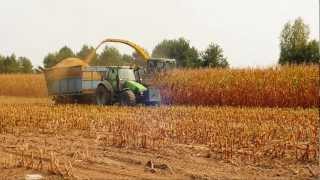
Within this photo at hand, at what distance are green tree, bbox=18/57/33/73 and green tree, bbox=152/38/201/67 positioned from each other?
69.8 ft

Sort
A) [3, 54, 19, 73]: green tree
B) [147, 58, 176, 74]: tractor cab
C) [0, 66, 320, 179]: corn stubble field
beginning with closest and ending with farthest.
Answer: [0, 66, 320, 179]: corn stubble field, [147, 58, 176, 74]: tractor cab, [3, 54, 19, 73]: green tree

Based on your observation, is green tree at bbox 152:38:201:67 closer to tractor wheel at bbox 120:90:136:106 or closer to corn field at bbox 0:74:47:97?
corn field at bbox 0:74:47:97

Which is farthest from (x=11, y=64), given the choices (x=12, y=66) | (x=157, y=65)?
(x=157, y=65)

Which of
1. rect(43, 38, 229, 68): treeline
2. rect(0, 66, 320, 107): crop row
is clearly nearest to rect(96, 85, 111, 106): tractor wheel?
rect(0, 66, 320, 107): crop row

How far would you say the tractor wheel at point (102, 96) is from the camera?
19.2m

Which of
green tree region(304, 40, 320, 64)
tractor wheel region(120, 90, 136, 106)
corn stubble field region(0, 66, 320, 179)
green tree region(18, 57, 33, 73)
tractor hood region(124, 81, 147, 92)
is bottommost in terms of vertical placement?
corn stubble field region(0, 66, 320, 179)

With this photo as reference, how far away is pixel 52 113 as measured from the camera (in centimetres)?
1393

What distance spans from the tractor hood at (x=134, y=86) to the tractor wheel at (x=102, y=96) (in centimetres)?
83

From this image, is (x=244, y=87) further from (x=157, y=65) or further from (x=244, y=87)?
(x=157, y=65)

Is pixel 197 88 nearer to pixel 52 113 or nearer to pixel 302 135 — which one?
pixel 52 113

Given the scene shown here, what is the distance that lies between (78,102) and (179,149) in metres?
13.7

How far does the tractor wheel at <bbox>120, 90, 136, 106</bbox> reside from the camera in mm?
18142

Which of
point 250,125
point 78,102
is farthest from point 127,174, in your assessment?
point 78,102

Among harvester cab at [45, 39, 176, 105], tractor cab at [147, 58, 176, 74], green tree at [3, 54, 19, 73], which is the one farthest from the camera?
green tree at [3, 54, 19, 73]
